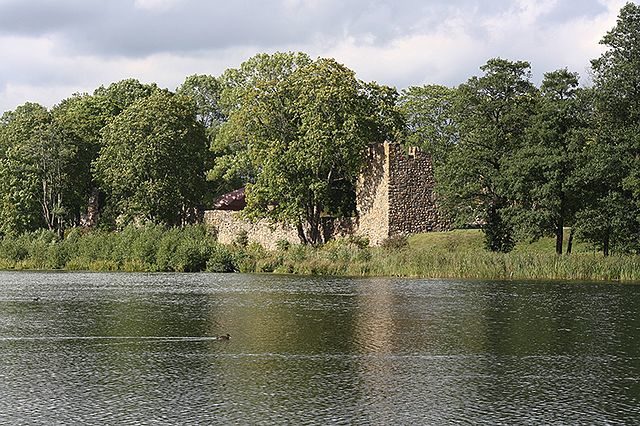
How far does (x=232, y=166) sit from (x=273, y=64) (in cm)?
619

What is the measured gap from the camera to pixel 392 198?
162 ft

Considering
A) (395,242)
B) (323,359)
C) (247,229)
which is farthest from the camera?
(247,229)

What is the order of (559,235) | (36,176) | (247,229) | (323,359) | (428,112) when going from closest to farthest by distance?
(323,359) < (559,235) < (247,229) < (36,176) < (428,112)

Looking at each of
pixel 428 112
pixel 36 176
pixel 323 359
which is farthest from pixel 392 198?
pixel 323 359

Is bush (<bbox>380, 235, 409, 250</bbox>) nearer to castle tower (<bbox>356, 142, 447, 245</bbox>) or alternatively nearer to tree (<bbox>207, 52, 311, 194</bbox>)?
castle tower (<bbox>356, 142, 447, 245</bbox>)

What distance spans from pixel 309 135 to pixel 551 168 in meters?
12.7

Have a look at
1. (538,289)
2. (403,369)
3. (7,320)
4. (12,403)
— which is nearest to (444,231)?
(538,289)

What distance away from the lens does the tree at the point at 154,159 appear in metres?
55.3

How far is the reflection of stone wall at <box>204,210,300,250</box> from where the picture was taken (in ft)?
175

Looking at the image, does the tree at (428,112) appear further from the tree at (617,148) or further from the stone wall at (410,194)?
the tree at (617,148)

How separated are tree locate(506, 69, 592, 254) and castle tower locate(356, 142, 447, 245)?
7645 mm

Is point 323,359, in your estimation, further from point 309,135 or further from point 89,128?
point 89,128

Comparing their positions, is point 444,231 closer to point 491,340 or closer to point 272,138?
point 272,138

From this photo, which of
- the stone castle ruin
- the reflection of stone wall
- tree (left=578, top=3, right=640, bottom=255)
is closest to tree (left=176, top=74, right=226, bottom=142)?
the reflection of stone wall
